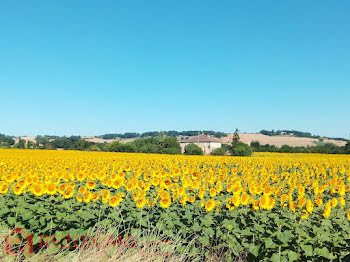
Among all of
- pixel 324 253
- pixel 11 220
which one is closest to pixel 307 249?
pixel 324 253

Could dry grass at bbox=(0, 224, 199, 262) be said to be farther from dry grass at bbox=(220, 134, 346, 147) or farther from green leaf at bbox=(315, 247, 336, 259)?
dry grass at bbox=(220, 134, 346, 147)

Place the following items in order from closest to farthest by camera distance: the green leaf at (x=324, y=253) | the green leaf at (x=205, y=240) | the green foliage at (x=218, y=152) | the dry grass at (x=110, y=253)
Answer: the green leaf at (x=324, y=253) < the dry grass at (x=110, y=253) < the green leaf at (x=205, y=240) < the green foliage at (x=218, y=152)

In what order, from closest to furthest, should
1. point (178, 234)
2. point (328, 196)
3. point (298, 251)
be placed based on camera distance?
point (298, 251), point (178, 234), point (328, 196)

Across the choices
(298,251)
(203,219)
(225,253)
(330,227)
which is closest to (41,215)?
(203,219)

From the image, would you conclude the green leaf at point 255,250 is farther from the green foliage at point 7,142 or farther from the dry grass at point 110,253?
the green foliage at point 7,142

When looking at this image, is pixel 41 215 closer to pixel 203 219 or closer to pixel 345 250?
pixel 203 219

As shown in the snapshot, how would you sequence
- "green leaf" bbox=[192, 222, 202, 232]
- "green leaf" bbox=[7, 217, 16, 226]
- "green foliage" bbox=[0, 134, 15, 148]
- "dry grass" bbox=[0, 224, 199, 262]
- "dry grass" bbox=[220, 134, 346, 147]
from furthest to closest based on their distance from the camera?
"dry grass" bbox=[220, 134, 346, 147]
"green foliage" bbox=[0, 134, 15, 148]
"green leaf" bbox=[7, 217, 16, 226]
"green leaf" bbox=[192, 222, 202, 232]
"dry grass" bbox=[0, 224, 199, 262]

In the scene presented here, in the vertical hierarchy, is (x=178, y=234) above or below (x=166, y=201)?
below

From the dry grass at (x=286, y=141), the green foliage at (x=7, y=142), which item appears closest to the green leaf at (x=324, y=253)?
the green foliage at (x=7, y=142)

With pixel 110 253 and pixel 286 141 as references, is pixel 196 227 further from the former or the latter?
pixel 286 141

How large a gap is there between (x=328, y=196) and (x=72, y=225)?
215 inches

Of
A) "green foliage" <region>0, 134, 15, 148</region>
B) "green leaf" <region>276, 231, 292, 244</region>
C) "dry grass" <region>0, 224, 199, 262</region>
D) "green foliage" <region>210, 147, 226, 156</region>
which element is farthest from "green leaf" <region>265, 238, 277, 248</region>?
"green foliage" <region>0, 134, 15, 148</region>

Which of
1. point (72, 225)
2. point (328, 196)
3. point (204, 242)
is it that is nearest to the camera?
point (204, 242)

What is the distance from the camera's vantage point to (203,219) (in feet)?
15.9
